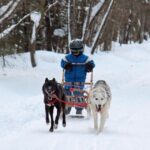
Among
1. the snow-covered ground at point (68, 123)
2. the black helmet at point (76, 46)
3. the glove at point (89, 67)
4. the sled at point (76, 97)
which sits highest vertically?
the black helmet at point (76, 46)

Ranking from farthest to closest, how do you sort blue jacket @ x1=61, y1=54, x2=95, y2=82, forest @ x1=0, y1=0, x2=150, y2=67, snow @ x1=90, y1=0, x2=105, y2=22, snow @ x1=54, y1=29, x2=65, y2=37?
snow @ x1=54, y1=29, x2=65, y2=37, snow @ x1=90, y1=0, x2=105, y2=22, forest @ x1=0, y1=0, x2=150, y2=67, blue jacket @ x1=61, y1=54, x2=95, y2=82

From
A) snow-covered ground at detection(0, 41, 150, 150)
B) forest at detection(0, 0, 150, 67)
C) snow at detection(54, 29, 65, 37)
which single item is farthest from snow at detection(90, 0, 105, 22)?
snow-covered ground at detection(0, 41, 150, 150)

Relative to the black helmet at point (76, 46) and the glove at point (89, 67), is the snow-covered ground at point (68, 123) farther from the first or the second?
the black helmet at point (76, 46)

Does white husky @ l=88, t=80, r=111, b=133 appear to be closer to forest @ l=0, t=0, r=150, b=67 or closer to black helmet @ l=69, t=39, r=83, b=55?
black helmet @ l=69, t=39, r=83, b=55

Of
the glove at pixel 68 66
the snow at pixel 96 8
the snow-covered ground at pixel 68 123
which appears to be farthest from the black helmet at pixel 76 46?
the snow at pixel 96 8

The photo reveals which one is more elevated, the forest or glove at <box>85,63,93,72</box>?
glove at <box>85,63,93,72</box>

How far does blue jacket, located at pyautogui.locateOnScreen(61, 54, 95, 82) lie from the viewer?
11438 millimetres

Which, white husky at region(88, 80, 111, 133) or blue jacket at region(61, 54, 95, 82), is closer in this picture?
white husky at region(88, 80, 111, 133)

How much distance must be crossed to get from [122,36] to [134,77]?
36.7m

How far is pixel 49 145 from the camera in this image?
8.16 metres

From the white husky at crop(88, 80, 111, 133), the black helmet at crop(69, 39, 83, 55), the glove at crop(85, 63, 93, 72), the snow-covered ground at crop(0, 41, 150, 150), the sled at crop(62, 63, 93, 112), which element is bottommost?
the snow-covered ground at crop(0, 41, 150, 150)

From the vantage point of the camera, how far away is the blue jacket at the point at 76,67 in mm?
11438

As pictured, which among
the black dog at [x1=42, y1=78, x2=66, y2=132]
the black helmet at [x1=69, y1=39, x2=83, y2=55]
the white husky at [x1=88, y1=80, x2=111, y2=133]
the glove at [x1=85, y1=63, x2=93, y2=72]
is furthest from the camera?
the glove at [x1=85, y1=63, x2=93, y2=72]

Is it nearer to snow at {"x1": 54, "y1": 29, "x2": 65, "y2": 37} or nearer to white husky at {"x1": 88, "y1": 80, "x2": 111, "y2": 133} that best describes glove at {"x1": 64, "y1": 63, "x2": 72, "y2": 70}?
white husky at {"x1": 88, "y1": 80, "x2": 111, "y2": 133}
